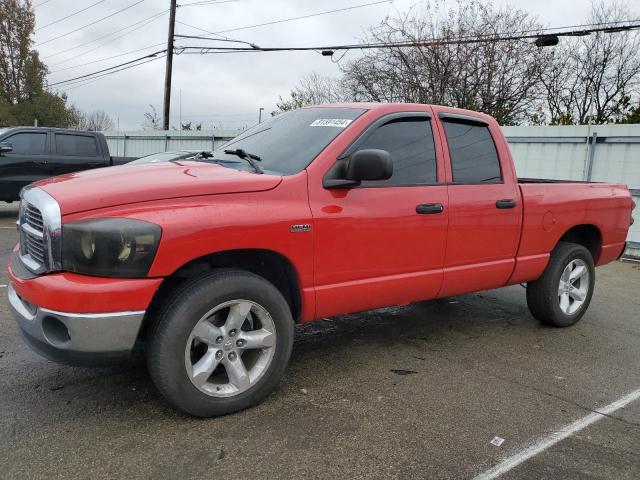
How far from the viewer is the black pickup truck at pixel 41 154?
34.5 ft

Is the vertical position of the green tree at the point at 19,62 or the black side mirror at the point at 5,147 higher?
the green tree at the point at 19,62

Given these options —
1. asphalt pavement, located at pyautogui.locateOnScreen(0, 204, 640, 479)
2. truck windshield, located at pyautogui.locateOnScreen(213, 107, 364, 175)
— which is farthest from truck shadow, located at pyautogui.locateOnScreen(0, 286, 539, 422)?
truck windshield, located at pyautogui.locateOnScreen(213, 107, 364, 175)

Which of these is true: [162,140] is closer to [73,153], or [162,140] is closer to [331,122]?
[73,153]

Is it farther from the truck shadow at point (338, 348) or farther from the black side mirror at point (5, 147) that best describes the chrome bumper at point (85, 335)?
the black side mirror at point (5, 147)

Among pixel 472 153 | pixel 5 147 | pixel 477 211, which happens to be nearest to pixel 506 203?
pixel 477 211

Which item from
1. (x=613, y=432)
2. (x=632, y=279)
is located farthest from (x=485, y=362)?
(x=632, y=279)

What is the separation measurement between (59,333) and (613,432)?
312 centimetres

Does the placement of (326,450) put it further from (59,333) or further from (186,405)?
(59,333)

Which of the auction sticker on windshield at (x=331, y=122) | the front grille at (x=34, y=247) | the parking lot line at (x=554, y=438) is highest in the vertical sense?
the auction sticker on windshield at (x=331, y=122)

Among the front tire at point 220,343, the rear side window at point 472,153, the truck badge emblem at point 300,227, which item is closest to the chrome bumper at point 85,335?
the front tire at point 220,343

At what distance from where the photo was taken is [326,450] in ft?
9.20

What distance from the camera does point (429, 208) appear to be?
152 inches

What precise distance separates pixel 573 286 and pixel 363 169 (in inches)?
122

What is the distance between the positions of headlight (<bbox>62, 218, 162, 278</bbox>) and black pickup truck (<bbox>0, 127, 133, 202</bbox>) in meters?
9.13
